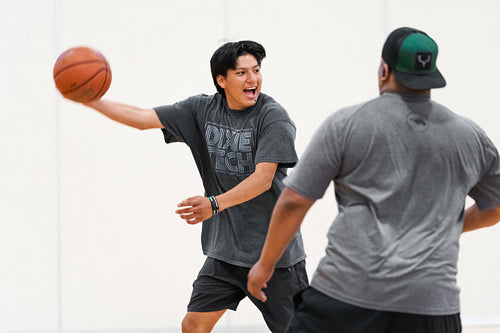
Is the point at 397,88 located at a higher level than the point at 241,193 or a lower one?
higher

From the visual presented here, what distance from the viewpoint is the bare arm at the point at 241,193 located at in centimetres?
235

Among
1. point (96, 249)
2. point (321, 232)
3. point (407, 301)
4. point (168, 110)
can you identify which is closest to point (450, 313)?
point (407, 301)

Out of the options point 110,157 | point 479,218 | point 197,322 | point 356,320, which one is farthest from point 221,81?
point 110,157

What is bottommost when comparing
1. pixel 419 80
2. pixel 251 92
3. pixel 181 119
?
pixel 181 119

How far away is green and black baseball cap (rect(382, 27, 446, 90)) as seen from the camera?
1.63 metres

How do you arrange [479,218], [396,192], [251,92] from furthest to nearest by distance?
[251,92], [479,218], [396,192]

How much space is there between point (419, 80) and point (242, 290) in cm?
135

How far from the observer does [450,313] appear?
5.25ft

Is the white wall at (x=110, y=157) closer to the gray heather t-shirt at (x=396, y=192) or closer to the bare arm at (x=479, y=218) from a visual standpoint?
the bare arm at (x=479, y=218)

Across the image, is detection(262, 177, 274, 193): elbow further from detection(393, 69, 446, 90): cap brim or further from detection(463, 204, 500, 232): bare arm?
detection(393, 69, 446, 90): cap brim

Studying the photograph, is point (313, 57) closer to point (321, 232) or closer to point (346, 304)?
point (321, 232)

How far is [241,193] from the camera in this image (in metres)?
2.38

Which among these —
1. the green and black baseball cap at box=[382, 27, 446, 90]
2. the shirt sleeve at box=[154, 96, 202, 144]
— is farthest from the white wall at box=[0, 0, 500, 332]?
the green and black baseball cap at box=[382, 27, 446, 90]

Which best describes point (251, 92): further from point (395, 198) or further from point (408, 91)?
point (395, 198)
